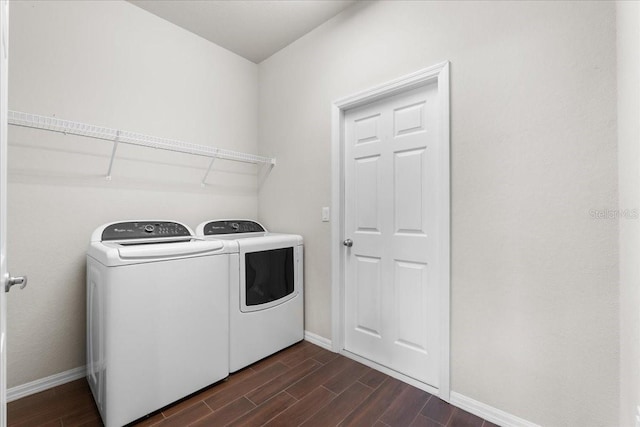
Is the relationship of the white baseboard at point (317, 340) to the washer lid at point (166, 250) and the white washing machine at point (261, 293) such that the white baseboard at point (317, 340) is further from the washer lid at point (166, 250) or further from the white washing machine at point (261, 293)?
the washer lid at point (166, 250)

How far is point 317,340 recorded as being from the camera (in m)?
2.50

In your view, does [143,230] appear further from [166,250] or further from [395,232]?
[395,232]

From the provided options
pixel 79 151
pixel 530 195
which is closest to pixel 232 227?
pixel 79 151

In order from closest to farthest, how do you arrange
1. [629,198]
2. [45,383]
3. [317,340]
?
[629,198] → [45,383] → [317,340]

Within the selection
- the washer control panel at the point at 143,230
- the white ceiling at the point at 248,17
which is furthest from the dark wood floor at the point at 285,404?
the white ceiling at the point at 248,17

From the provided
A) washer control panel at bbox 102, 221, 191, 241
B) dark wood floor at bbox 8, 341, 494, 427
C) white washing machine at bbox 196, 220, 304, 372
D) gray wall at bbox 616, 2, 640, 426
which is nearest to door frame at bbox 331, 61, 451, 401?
dark wood floor at bbox 8, 341, 494, 427

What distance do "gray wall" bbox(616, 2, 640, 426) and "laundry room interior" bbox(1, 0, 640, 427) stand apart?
17mm

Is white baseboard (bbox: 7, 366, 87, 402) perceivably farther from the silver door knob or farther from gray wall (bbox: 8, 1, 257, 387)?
the silver door knob

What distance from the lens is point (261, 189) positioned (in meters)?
3.05

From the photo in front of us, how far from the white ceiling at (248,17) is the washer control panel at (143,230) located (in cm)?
171

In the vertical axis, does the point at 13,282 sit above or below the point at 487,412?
above

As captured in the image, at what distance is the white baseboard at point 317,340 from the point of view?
242 cm

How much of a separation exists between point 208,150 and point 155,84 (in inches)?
25.7

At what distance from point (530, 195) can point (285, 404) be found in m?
1.82
